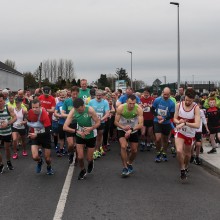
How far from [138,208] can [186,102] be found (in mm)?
2799

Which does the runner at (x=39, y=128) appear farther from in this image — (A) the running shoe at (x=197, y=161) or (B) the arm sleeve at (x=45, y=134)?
(A) the running shoe at (x=197, y=161)

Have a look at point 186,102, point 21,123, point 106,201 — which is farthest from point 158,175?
point 21,123

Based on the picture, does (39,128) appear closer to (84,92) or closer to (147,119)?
(84,92)

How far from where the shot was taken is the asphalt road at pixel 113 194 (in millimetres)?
5953

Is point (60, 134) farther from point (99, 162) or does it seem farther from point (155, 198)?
point (155, 198)

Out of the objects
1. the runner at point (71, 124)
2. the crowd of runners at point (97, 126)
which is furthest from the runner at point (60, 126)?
the runner at point (71, 124)

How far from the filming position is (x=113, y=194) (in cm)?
708

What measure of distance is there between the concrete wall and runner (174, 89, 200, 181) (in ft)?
197

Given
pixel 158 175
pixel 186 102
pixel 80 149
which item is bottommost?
pixel 158 175

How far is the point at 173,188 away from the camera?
758 centimetres

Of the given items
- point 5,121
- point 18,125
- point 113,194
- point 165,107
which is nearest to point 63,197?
point 113,194

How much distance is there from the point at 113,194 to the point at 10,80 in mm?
69791

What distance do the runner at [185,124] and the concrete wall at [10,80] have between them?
197ft

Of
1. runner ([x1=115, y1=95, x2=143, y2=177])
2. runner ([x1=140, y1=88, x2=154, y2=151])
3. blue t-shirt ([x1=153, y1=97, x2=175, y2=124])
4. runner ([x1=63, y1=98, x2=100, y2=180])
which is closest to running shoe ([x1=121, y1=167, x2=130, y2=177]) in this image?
runner ([x1=115, y1=95, x2=143, y2=177])
